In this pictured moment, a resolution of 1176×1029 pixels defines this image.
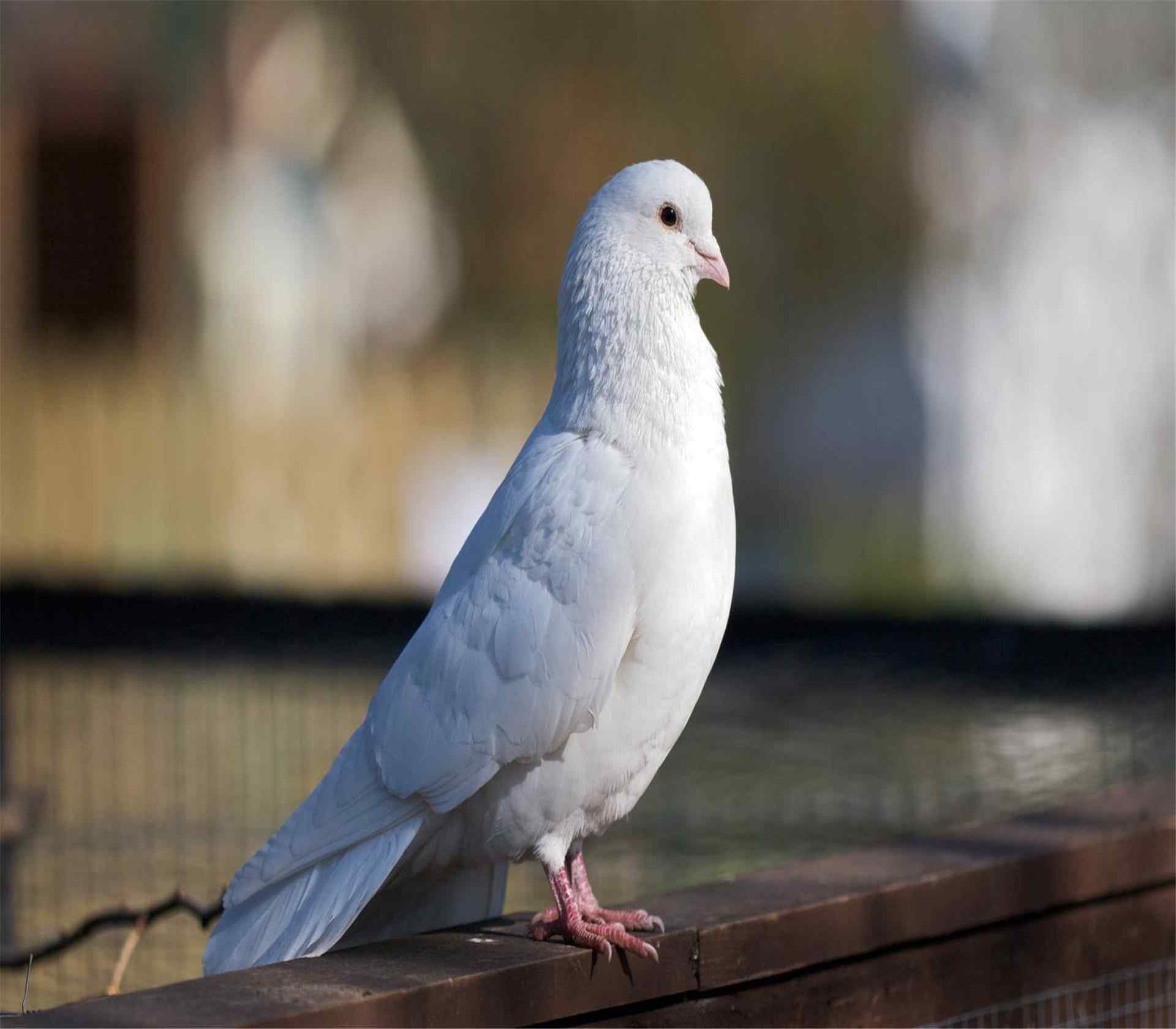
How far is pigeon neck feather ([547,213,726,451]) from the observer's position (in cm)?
257

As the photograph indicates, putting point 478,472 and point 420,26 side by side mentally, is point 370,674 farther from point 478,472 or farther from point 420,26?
point 420,26

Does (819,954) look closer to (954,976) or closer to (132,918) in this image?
(954,976)

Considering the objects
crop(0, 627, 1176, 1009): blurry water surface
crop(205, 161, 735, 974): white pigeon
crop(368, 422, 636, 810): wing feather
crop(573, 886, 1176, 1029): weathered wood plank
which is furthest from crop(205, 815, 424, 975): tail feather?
crop(0, 627, 1176, 1009): blurry water surface

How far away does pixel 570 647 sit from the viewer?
2459 millimetres

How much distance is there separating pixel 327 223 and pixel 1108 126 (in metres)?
4.97

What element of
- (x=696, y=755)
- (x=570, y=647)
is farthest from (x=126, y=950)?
(x=696, y=755)

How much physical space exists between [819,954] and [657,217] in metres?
1.24

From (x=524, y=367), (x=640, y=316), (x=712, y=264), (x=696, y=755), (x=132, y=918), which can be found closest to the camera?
(x=640, y=316)

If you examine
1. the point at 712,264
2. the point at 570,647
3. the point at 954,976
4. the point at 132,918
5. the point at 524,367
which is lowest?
the point at 954,976

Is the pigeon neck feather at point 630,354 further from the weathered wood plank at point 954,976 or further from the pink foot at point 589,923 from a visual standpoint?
Result: the weathered wood plank at point 954,976

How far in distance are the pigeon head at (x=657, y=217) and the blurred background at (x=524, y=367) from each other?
8.68 feet

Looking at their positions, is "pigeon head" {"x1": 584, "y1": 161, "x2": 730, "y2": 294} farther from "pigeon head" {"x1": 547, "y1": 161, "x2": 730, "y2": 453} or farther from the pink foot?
the pink foot

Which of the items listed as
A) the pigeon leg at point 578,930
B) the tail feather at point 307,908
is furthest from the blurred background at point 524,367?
the pigeon leg at point 578,930

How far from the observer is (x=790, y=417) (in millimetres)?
10484
